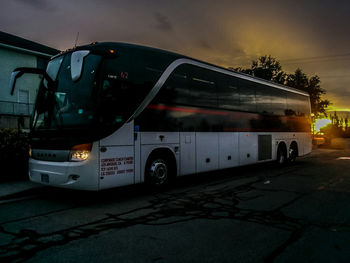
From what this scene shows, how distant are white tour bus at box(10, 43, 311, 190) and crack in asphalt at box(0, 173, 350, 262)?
1.06 metres

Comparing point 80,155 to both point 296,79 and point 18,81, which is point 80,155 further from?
point 296,79

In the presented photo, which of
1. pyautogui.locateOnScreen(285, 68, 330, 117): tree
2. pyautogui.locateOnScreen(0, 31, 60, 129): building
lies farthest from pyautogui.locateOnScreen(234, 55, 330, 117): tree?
pyautogui.locateOnScreen(0, 31, 60, 129): building

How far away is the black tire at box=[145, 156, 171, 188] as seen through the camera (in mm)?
7703

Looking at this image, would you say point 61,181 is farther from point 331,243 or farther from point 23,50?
point 23,50

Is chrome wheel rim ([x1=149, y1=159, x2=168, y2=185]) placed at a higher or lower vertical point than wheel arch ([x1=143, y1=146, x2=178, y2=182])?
lower

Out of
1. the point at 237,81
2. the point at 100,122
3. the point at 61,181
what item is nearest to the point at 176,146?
the point at 100,122

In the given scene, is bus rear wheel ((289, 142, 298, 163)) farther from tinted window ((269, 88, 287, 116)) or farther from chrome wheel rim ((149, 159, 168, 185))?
chrome wheel rim ((149, 159, 168, 185))

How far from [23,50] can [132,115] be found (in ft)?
66.4

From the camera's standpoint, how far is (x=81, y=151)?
6.36m

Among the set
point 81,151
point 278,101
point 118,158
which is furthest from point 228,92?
point 81,151

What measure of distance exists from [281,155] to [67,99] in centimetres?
1043

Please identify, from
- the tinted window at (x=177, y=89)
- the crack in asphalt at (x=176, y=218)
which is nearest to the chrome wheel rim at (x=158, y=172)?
the crack in asphalt at (x=176, y=218)

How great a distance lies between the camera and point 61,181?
645cm

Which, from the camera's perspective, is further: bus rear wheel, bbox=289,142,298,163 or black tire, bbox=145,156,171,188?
bus rear wheel, bbox=289,142,298,163
